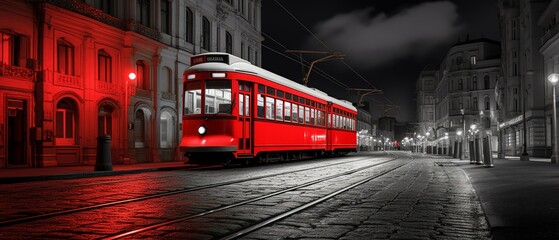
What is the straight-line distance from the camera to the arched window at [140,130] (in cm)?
3141

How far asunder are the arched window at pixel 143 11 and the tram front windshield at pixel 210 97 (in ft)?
41.7

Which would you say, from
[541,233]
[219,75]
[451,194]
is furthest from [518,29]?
[541,233]

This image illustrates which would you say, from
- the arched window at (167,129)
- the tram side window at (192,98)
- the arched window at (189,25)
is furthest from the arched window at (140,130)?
the tram side window at (192,98)

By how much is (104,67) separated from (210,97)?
10.5m

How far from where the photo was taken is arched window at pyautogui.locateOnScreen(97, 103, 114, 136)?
28.2 metres

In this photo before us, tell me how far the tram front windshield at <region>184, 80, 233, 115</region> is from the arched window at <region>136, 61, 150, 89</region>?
12.0 meters

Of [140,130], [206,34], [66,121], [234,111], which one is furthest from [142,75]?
[234,111]

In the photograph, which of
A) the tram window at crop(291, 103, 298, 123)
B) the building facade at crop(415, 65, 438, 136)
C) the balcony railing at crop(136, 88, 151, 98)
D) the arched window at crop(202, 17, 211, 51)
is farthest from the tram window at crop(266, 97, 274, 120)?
the building facade at crop(415, 65, 438, 136)

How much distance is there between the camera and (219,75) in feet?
66.3

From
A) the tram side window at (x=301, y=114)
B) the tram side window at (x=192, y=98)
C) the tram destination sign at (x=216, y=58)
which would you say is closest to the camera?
the tram side window at (x=192, y=98)

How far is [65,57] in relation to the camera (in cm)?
2562

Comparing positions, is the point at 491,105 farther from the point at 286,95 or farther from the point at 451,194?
the point at 451,194

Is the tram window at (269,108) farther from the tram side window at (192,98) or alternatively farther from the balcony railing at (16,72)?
the balcony railing at (16,72)

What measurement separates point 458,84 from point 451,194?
85.5m
